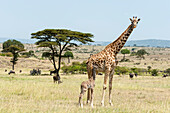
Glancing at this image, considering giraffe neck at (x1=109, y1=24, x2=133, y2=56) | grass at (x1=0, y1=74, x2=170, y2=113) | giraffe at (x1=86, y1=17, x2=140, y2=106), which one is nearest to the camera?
grass at (x1=0, y1=74, x2=170, y2=113)

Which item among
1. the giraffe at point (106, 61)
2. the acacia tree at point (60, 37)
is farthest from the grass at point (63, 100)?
the acacia tree at point (60, 37)

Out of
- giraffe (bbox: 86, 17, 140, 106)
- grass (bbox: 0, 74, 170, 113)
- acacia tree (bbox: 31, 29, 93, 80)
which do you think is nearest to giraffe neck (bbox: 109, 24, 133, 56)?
giraffe (bbox: 86, 17, 140, 106)

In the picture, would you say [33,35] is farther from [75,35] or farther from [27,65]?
[27,65]

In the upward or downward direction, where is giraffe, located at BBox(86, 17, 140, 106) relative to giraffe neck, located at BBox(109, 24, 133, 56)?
downward

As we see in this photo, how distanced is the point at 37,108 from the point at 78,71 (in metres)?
40.2

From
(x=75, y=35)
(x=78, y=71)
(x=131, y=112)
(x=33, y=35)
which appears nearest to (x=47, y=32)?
(x=33, y=35)

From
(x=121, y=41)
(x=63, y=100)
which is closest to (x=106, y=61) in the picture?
(x=121, y=41)

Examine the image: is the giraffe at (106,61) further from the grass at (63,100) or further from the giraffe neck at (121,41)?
the grass at (63,100)

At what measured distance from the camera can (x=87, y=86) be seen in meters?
8.75

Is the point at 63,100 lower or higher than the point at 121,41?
lower

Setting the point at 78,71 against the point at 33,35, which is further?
the point at 78,71

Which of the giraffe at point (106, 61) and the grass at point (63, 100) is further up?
the giraffe at point (106, 61)

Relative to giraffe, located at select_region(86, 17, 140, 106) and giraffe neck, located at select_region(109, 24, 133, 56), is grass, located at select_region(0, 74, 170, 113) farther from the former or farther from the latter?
giraffe neck, located at select_region(109, 24, 133, 56)

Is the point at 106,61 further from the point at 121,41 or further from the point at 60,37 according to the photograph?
the point at 60,37
